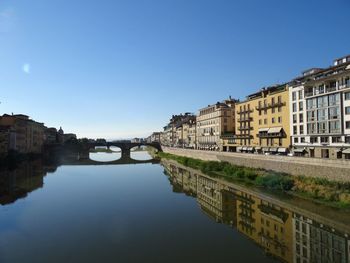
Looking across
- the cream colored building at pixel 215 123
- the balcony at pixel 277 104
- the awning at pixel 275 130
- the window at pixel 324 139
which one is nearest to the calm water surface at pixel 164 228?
the window at pixel 324 139

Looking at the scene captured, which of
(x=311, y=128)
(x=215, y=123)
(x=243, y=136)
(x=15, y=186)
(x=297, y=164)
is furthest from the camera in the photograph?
(x=215, y=123)

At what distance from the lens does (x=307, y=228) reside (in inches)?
996

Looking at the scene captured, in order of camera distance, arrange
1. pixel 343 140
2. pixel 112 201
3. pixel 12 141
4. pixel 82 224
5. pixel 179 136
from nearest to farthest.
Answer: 1. pixel 82 224
2. pixel 112 201
3. pixel 343 140
4. pixel 12 141
5. pixel 179 136

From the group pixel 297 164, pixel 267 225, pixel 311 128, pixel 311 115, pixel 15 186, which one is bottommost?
pixel 267 225

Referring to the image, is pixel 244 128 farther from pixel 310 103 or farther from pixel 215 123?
pixel 310 103

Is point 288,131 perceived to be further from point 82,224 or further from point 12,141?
point 12,141

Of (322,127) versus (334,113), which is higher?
(334,113)

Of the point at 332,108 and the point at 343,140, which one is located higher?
the point at 332,108

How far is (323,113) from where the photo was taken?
46531 mm

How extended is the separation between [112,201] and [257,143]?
1470 inches

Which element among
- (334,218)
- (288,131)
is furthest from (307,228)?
(288,131)

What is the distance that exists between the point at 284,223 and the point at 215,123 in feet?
207

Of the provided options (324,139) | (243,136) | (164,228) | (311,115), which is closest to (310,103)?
(311,115)

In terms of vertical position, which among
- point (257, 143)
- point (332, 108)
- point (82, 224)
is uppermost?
point (332, 108)
